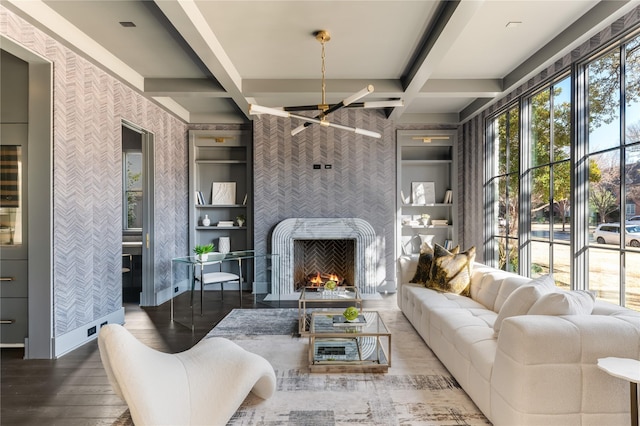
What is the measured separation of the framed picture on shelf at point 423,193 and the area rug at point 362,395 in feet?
11.6

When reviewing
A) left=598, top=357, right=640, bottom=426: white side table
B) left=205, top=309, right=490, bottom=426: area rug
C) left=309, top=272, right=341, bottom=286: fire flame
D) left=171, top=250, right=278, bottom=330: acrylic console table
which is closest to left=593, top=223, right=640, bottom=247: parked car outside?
left=598, top=357, right=640, bottom=426: white side table

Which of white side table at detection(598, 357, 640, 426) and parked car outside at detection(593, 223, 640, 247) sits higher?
parked car outside at detection(593, 223, 640, 247)

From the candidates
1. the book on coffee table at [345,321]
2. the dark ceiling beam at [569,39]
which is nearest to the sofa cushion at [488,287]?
the book on coffee table at [345,321]

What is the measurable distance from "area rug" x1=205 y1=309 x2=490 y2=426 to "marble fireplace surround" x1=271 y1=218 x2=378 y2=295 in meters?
2.38

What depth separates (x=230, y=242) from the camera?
6566 millimetres

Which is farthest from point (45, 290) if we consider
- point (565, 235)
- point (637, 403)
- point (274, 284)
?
point (565, 235)

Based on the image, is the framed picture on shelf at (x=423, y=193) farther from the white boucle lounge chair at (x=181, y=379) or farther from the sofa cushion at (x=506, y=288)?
the white boucle lounge chair at (x=181, y=379)

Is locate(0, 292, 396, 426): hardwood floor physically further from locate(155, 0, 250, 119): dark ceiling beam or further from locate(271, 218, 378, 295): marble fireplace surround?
locate(155, 0, 250, 119): dark ceiling beam

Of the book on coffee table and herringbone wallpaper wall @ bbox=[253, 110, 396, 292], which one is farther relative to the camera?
herringbone wallpaper wall @ bbox=[253, 110, 396, 292]

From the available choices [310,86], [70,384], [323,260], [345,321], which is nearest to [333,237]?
[323,260]

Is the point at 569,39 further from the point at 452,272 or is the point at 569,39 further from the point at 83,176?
the point at 83,176

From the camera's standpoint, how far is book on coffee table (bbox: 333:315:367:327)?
10.1 feet

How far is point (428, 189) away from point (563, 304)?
4.72m

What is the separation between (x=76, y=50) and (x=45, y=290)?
2.22 m
